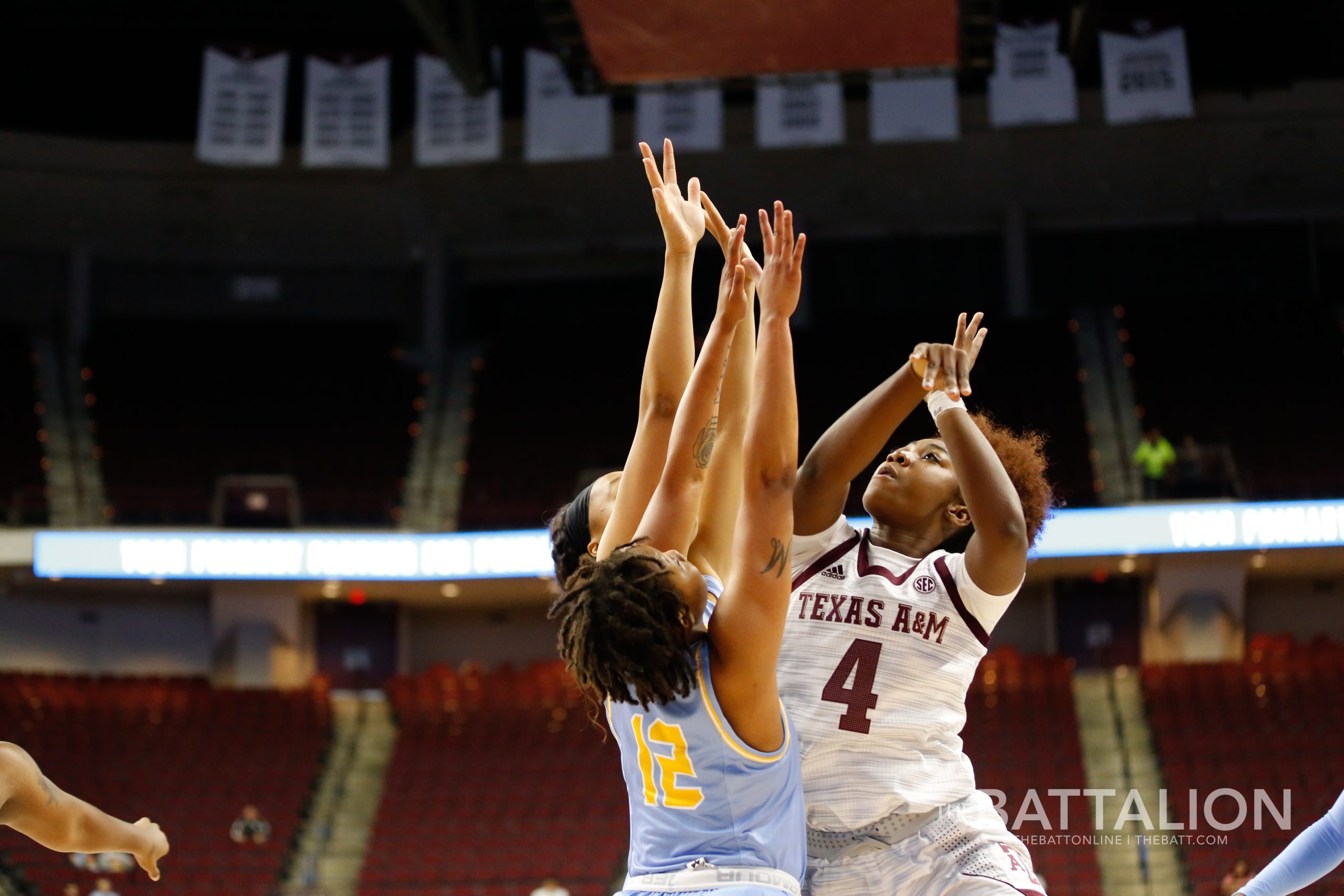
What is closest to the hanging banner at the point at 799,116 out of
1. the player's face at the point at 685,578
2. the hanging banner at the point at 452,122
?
the hanging banner at the point at 452,122

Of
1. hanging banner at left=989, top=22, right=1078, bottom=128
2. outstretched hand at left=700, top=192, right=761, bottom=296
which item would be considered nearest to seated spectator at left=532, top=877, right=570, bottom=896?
hanging banner at left=989, top=22, right=1078, bottom=128

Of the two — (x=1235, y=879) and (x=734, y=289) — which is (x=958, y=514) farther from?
(x=1235, y=879)

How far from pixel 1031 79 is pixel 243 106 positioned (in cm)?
886

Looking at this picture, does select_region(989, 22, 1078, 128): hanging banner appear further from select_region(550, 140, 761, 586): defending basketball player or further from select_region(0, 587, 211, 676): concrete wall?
select_region(550, 140, 761, 586): defending basketball player

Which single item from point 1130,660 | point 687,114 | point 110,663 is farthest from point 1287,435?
point 110,663

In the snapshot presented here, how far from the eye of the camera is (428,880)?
12812 millimetres

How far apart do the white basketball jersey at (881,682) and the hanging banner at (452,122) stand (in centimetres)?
1330

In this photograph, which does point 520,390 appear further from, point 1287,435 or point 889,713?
point 889,713

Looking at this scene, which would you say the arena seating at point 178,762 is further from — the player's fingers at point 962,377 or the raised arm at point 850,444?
the player's fingers at point 962,377

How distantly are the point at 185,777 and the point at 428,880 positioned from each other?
352 cm

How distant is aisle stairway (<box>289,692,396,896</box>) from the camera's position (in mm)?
13758

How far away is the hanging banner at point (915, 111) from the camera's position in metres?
15.7

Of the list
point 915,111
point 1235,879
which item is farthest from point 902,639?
point 915,111

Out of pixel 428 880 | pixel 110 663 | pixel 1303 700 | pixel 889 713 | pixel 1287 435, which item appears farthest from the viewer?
pixel 110 663
